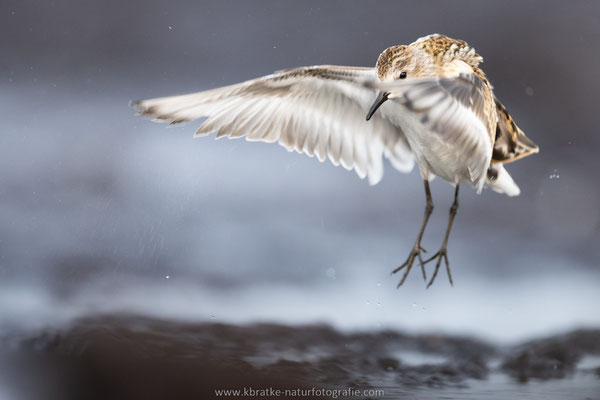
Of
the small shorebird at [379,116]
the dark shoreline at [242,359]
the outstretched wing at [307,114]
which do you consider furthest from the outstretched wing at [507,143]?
the dark shoreline at [242,359]

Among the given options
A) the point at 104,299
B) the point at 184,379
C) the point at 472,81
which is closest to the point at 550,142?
the point at 472,81

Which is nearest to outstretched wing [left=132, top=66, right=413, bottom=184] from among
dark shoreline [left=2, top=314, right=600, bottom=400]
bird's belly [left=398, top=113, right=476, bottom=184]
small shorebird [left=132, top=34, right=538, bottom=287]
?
small shorebird [left=132, top=34, right=538, bottom=287]

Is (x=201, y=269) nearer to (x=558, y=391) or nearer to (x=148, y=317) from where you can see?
(x=148, y=317)

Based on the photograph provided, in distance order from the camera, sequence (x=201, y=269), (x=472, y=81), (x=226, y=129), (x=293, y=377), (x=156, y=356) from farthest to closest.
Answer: (x=201, y=269) < (x=156, y=356) < (x=293, y=377) < (x=226, y=129) < (x=472, y=81)

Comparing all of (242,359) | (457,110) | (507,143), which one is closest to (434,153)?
(507,143)

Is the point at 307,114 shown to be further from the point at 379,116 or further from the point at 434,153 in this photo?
the point at 434,153

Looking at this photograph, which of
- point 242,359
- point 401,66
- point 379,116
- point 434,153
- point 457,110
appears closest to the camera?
point 457,110

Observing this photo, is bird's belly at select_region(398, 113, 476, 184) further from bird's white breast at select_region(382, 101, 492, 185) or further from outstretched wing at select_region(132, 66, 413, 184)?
outstretched wing at select_region(132, 66, 413, 184)
